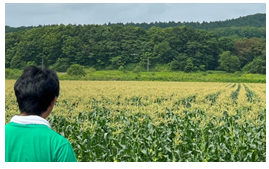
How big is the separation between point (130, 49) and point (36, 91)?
59.9 metres

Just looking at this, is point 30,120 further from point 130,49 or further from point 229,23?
point 229,23

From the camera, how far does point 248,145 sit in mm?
6031

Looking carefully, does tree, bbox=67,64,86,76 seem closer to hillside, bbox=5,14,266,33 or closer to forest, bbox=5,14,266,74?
forest, bbox=5,14,266,74

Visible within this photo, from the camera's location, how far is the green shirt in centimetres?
180

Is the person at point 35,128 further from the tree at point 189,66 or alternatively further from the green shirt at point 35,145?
the tree at point 189,66

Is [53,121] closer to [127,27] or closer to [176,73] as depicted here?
[176,73]

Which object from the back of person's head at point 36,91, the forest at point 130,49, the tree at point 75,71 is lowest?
the tree at point 75,71

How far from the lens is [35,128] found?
189cm

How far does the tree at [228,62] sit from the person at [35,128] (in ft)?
186

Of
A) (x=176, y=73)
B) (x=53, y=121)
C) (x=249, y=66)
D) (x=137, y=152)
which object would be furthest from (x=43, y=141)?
(x=249, y=66)

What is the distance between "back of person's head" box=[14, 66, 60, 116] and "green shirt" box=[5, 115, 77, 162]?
0.15 metres

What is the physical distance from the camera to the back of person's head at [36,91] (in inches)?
80.1

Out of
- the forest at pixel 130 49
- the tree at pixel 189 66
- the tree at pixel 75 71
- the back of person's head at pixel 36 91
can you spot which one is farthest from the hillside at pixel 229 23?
the back of person's head at pixel 36 91

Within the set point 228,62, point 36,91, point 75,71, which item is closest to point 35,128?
point 36,91
